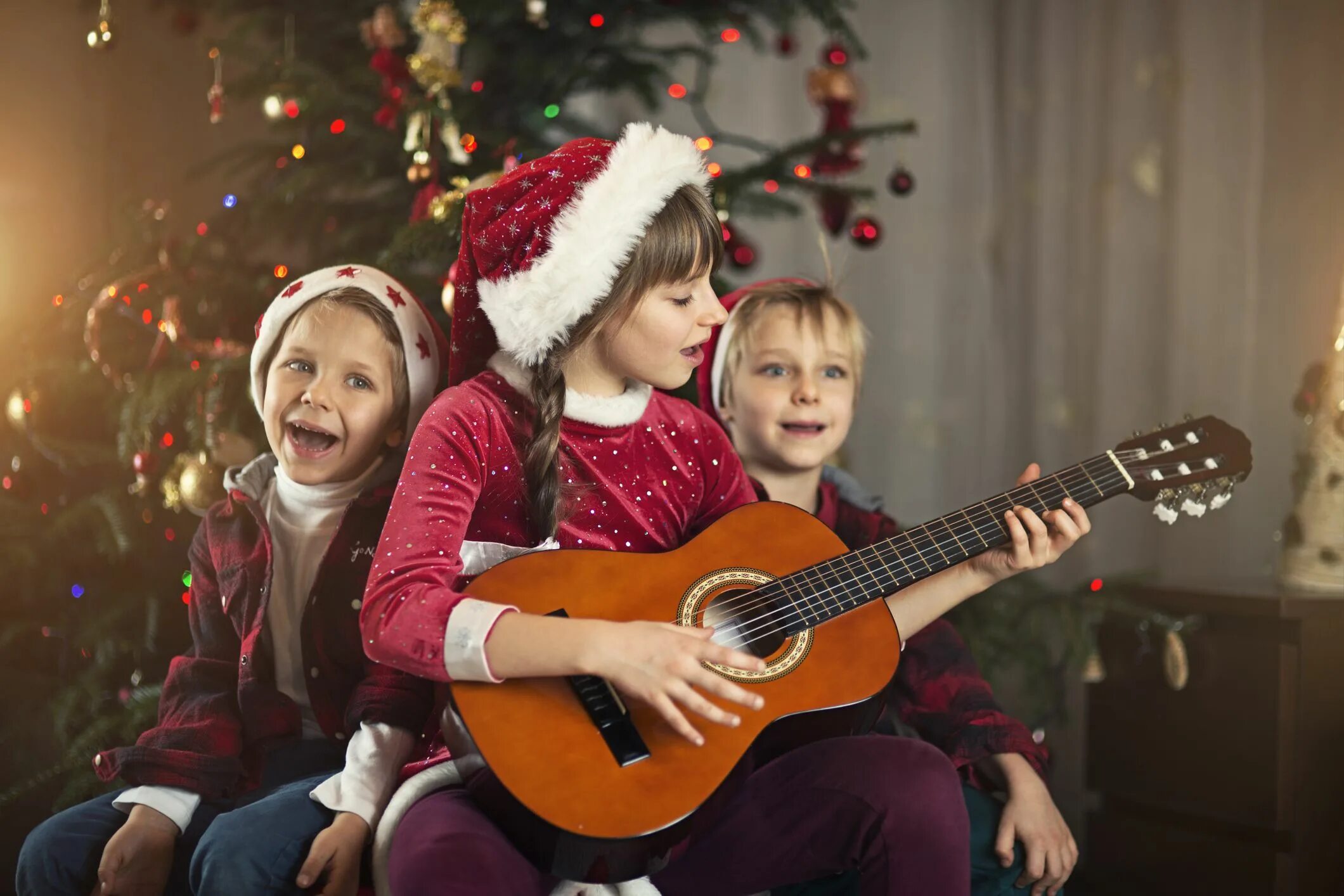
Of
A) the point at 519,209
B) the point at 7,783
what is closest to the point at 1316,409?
the point at 519,209

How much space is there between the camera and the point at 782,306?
166cm

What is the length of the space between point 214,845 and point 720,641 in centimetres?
62

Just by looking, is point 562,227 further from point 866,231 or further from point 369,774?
point 866,231

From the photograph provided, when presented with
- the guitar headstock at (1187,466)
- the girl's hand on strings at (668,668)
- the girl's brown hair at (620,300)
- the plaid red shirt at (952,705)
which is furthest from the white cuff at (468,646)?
the guitar headstock at (1187,466)

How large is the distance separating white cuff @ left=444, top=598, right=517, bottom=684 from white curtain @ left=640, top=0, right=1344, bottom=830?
1550 mm

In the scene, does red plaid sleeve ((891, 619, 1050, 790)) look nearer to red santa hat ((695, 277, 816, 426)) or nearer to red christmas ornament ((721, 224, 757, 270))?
red santa hat ((695, 277, 816, 426))

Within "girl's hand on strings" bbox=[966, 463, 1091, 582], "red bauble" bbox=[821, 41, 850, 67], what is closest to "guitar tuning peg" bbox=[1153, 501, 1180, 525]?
"girl's hand on strings" bbox=[966, 463, 1091, 582]

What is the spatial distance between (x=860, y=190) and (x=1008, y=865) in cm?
125

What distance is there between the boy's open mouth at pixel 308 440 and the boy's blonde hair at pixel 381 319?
0.09 metres

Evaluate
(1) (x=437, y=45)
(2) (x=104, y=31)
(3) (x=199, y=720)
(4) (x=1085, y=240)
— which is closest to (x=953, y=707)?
(3) (x=199, y=720)

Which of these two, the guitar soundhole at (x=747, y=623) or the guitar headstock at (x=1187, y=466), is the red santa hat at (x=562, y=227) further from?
the guitar headstock at (x=1187, y=466)

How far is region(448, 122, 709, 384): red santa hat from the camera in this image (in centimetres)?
126

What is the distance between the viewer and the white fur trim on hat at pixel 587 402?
4.41ft

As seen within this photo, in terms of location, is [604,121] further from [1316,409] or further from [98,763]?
[98,763]
